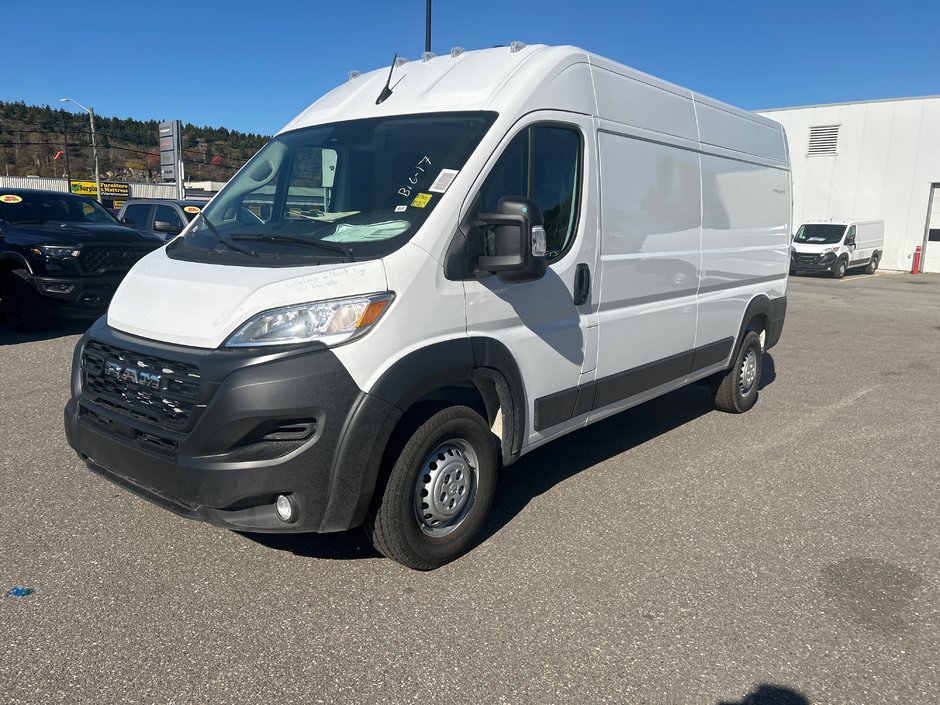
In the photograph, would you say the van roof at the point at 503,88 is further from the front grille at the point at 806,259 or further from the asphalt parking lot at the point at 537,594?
the front grille at the point at 806,259

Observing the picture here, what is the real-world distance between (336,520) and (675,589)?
5.23 ft

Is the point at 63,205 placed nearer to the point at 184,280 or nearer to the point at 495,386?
the point at 184,280

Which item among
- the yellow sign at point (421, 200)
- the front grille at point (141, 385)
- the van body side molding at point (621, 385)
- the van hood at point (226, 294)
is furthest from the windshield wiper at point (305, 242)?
the van body side molding at point (621, 385)

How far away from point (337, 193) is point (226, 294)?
3.13 feet

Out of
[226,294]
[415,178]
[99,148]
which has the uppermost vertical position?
[99,148]

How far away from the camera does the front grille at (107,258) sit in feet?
29.0

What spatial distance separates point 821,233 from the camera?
83.8 ft

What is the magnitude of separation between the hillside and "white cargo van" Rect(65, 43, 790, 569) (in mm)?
95788

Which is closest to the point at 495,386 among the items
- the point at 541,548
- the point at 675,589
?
the point at 541,548

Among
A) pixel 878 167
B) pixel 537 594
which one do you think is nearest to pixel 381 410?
pixel 537 594

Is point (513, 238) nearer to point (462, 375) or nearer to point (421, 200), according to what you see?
point (421, 200)

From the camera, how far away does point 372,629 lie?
3006mm

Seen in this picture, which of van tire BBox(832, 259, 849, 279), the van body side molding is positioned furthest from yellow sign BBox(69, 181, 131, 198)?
the van body side molding

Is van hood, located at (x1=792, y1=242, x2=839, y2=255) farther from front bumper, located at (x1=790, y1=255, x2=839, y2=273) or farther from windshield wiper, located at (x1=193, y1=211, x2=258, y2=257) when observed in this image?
windshield wiper, located at (x1=193, y1=211, x2=258, y2=257)
